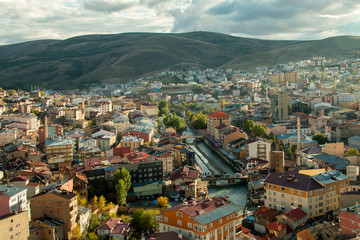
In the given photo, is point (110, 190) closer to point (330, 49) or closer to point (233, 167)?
point (233, 167)

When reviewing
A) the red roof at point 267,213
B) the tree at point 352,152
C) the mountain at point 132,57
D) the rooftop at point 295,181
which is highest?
the mountain at point 132,57

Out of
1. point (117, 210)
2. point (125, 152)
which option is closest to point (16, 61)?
point (125, 152)

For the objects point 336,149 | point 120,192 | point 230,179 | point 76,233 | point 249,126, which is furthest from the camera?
point 249,126

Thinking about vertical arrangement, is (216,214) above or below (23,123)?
below

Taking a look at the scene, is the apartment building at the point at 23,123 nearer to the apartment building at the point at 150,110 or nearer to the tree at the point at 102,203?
the tree at the point at 102,203

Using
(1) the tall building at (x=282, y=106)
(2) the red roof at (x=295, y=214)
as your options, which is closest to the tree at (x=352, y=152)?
(2) the red roof at (x=295, y=214)

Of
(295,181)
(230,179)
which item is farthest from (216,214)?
(230,179)

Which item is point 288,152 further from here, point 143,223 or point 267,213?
point 143,223
